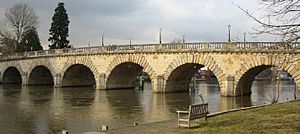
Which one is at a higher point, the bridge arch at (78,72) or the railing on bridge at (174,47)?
the railing on bridge at (174,47)

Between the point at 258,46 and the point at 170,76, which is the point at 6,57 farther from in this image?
the point at 258,46

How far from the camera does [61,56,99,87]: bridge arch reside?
4890 cm

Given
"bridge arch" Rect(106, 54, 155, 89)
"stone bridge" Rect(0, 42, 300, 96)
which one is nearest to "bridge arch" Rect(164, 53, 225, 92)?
"stone bridge" Rect(0, 42, 300, 96)

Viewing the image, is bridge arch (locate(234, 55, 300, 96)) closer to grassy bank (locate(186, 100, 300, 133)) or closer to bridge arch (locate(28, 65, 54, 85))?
grassy bank (locate(186, 100, 300, 133))

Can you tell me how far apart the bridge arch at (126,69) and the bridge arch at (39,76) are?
14170 mm

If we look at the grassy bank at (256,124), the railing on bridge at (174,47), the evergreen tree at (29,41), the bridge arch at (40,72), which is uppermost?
the evergreen tree at (29,41)

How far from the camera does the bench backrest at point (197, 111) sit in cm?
1434

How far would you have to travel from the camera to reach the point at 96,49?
159ft

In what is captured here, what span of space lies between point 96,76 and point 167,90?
1082 cm

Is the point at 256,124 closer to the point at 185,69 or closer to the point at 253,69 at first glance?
the point at 253,69

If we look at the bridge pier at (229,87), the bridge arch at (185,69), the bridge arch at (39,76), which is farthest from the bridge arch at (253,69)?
the bridge arch at (39,76)

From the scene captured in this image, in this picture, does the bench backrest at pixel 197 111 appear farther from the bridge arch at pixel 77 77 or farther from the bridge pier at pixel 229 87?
the bridge arch at pixel 77 77

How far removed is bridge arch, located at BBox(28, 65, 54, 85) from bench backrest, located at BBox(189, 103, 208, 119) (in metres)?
46.2

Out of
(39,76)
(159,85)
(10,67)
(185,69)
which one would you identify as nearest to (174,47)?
(185,69)
